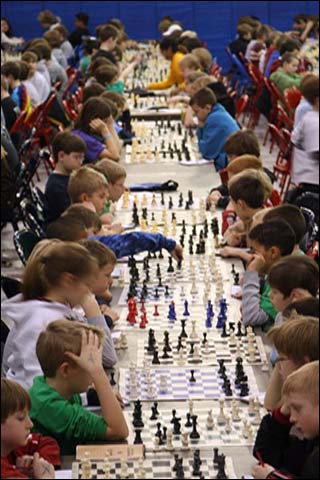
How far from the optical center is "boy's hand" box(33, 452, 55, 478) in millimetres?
4129

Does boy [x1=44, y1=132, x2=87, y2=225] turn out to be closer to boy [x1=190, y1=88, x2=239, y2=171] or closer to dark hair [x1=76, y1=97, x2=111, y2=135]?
dark hair [x1=76, y1=97, x2=111, y2=135]

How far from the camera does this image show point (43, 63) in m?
17.3

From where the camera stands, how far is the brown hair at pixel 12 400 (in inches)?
154

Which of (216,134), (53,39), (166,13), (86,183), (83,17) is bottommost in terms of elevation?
(166,13)

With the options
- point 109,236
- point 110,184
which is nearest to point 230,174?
point 110,184

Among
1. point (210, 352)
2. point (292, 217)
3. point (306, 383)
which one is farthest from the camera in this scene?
point (292, 217)

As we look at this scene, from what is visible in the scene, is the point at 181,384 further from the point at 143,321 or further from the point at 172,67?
the point at 172,67

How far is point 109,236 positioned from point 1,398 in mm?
3408

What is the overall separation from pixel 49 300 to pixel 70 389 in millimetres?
841

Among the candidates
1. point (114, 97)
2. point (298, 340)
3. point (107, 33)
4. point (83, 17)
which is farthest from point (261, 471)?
point (83, 17)

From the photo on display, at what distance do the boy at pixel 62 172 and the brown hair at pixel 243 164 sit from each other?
45.2 inches

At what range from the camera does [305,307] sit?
5.02 m

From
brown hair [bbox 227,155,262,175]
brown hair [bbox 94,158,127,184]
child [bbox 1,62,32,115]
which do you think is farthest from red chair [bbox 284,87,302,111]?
brown hair [bbox 94,158,127,184]

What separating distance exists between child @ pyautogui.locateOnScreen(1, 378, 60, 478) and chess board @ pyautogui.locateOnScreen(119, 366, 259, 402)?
766mm
